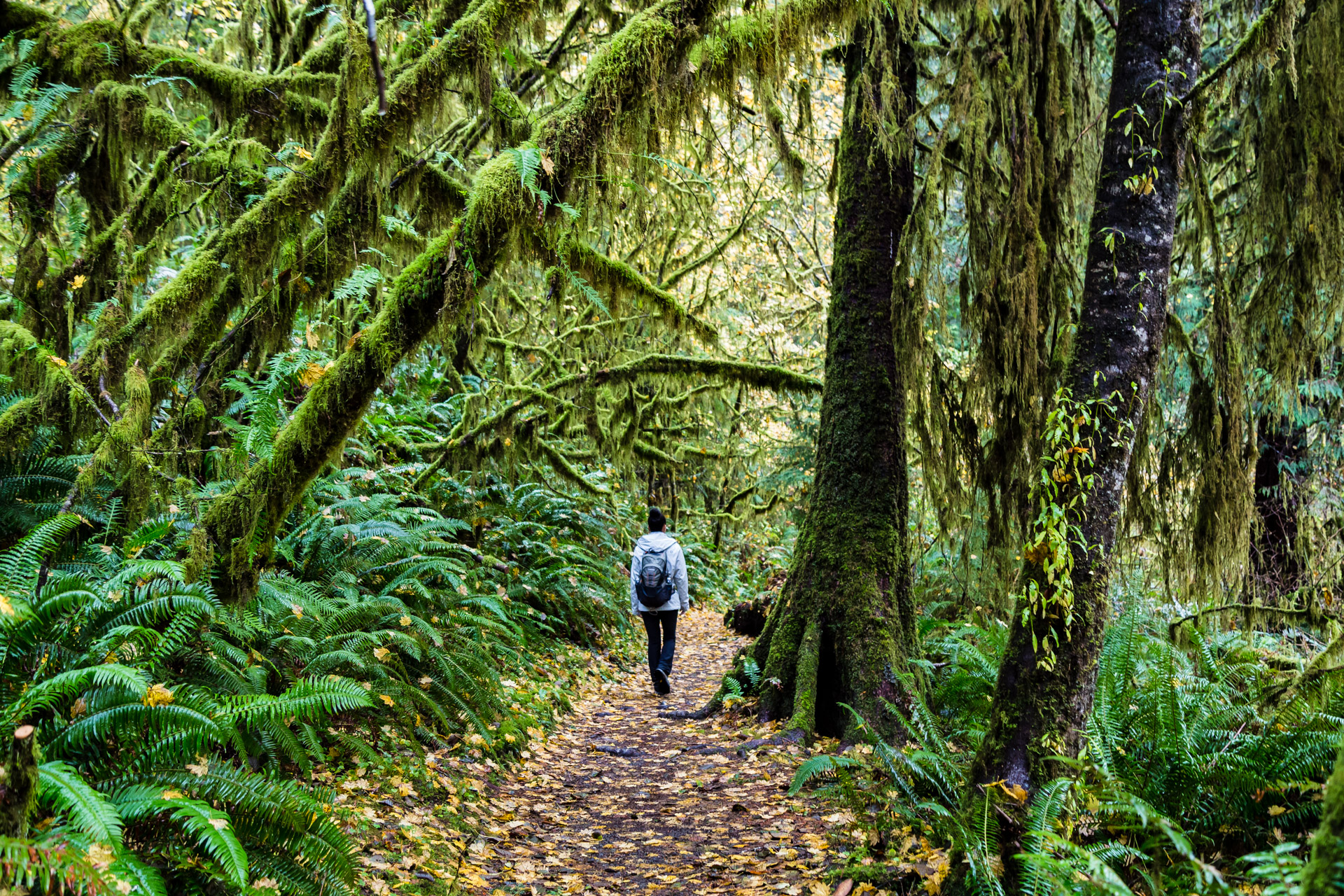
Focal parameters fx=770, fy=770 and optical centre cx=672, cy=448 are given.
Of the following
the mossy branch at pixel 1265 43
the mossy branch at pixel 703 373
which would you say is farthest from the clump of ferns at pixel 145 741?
the mossy branch at pixel 703 373

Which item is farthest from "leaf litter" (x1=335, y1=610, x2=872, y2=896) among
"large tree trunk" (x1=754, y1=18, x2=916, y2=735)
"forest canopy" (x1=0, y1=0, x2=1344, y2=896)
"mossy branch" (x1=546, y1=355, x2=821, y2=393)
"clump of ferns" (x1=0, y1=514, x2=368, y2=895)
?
"mossy branch" (x1=546, y1=355, x2=821, y2=393)

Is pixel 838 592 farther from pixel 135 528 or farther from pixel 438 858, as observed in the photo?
pixel 135 528

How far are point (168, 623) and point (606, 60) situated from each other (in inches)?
146

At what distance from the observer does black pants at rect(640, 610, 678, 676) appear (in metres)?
8.43

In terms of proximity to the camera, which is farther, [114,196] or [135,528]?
[114,196]

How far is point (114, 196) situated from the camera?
592cm

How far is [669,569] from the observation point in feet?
27.3

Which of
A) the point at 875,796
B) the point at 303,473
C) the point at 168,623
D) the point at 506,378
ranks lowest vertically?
the point at 875,796

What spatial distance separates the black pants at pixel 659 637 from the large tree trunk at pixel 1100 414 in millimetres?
5034

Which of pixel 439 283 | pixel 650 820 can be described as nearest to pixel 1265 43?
pixel 439 283

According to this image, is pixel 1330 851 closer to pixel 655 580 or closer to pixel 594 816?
pixel 594 816

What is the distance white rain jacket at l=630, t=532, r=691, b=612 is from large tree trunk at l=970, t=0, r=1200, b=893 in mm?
4887

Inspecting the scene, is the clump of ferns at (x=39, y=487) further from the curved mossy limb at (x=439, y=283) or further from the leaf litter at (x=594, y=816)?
the leaf litter at (x=594, y=816)

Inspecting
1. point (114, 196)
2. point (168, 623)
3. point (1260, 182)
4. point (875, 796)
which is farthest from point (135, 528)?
point (1260, 182)
